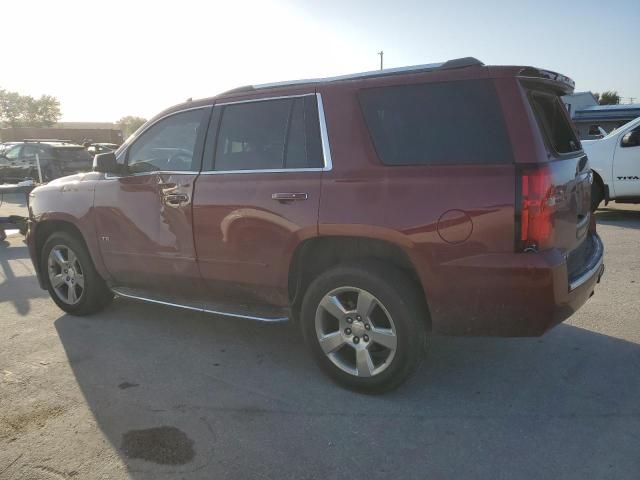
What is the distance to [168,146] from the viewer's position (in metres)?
4.31

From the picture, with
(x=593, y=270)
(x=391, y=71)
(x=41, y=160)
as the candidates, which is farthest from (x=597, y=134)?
(x=41, y=160)

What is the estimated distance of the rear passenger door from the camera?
343cm

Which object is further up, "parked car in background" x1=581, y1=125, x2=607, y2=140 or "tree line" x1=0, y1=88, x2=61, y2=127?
"tree line" x1=0, y1=88, x2=61, y2=127

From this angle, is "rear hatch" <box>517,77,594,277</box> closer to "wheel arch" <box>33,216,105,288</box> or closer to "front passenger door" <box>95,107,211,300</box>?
"front passenger door" <box>95,107,211,300</box>

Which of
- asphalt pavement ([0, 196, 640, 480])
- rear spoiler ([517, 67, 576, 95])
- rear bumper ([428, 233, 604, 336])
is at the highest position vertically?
rear spoiler ([517, 67, 576, 95])

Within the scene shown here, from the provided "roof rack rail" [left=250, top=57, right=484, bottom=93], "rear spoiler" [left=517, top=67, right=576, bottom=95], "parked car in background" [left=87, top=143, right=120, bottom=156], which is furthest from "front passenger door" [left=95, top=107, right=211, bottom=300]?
"parked car in background" [left=87, top=143, right=120, bottom=156]

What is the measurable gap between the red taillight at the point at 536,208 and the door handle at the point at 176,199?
7.90 ft

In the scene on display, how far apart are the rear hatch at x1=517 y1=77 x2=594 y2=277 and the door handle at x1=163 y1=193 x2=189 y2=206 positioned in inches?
95.0

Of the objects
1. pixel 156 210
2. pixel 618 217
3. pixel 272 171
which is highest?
pixel 272 171

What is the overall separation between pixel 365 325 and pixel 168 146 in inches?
88.9

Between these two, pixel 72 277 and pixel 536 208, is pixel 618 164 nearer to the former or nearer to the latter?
pixel 536 208

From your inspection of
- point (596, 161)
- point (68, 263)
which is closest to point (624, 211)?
point (596, 161)

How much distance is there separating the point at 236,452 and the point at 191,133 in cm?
248

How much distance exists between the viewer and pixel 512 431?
9.58 feet
